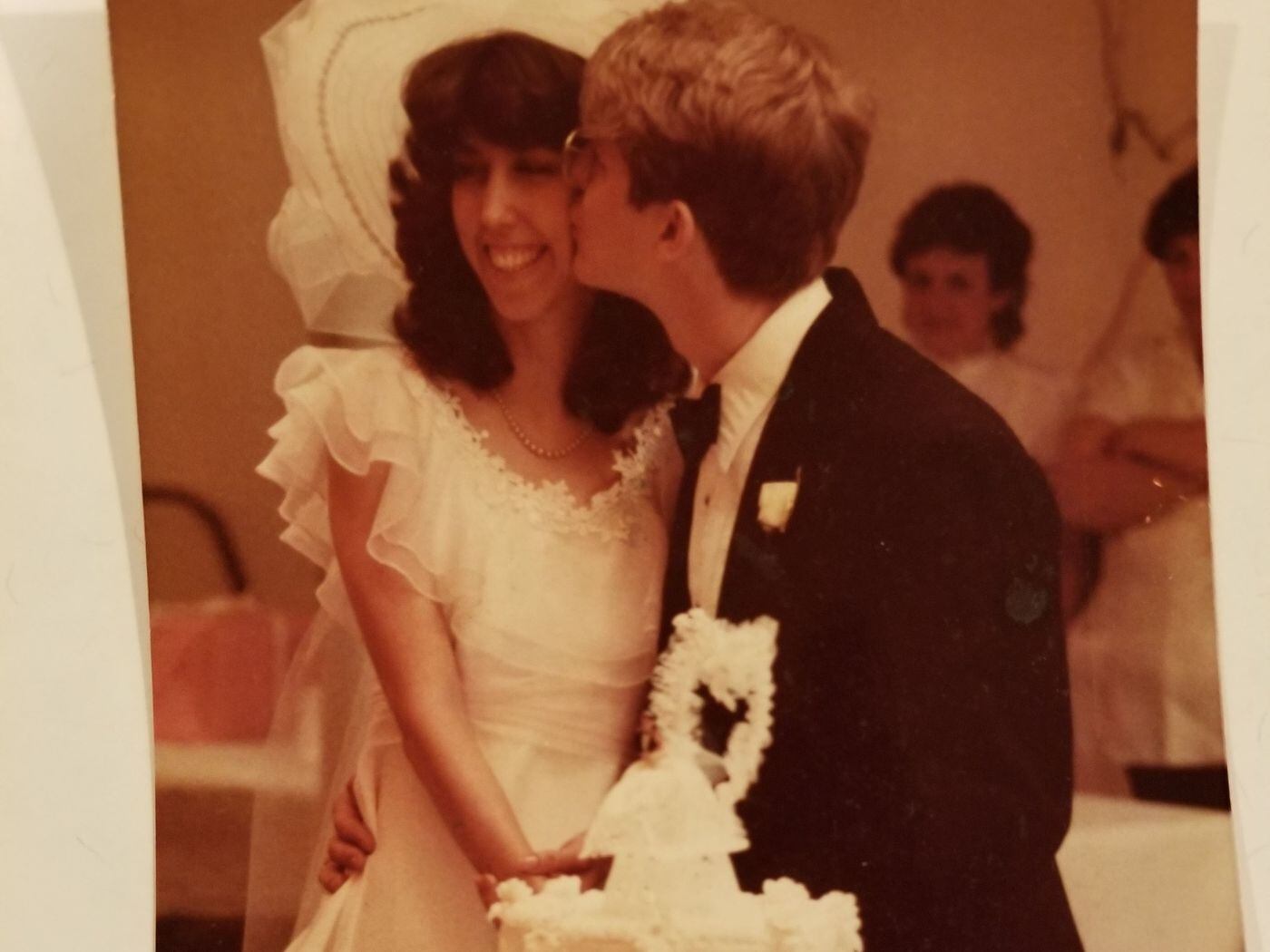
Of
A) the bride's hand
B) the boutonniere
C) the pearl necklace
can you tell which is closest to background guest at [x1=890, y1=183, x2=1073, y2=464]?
the boutonniere

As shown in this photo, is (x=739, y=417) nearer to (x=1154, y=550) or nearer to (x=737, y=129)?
(x=737, y=129)

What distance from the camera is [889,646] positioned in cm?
104

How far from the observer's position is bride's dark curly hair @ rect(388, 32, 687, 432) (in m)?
1.04

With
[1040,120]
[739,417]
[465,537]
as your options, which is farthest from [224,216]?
[1040,120]

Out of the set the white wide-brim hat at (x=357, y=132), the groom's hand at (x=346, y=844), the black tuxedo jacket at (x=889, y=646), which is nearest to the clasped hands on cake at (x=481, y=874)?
the groom's hand at (x=346, y=844)

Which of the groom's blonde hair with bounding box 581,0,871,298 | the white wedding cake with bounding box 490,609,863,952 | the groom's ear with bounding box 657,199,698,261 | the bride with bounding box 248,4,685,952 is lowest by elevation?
the white wedding cake with bounding box 490,609,863,952

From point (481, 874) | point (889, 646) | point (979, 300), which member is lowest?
point (481, 874)

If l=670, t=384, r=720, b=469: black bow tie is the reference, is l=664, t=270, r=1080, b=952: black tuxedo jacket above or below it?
below

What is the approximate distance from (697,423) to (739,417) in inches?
1.2

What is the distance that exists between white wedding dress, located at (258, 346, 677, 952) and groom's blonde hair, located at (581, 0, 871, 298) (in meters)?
0.22

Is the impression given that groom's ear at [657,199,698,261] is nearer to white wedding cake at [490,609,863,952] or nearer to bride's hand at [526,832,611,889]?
white wedding cake at [490,609,863,952]

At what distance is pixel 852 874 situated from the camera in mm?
1037

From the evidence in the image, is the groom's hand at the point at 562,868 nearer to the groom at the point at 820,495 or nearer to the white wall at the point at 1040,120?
the groom at the point at 820,495

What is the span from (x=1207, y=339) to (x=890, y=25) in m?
→ 0.34
